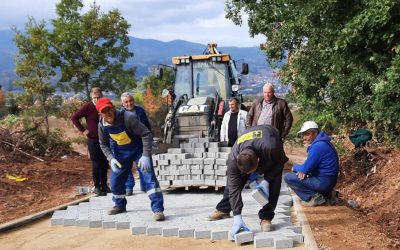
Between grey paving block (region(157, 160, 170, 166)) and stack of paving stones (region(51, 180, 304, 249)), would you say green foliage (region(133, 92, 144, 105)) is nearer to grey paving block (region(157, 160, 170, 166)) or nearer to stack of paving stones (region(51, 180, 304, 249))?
grey paving block (region(157, 160, 170, 166))

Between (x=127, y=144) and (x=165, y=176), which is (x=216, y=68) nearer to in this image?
(x=165, y=176)

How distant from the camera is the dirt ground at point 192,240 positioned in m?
5.50

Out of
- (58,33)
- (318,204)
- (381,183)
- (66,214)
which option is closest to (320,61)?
(381,183)

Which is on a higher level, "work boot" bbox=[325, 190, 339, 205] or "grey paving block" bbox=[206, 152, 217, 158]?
"grey paving block" bbox=[206, 152, 217, 158]

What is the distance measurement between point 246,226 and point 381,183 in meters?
3.84

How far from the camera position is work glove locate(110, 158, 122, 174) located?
22.0ft

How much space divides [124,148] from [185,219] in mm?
1313

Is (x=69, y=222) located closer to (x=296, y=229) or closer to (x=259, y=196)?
(x=259, y=196)

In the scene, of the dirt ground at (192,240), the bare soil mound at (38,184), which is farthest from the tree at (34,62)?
the dirt ground at (192,240)

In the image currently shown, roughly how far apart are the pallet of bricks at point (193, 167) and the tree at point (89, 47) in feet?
34.9

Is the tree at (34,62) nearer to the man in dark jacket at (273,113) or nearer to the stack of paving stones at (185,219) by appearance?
the stack of paving stones at (185,219)

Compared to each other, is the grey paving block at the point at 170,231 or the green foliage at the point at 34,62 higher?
the green foliage at the point at 34,62

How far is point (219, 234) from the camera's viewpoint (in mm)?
5637

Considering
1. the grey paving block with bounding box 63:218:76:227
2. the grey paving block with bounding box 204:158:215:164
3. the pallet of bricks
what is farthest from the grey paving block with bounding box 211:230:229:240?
the grey paving block with bounding box 204:158:215:164
